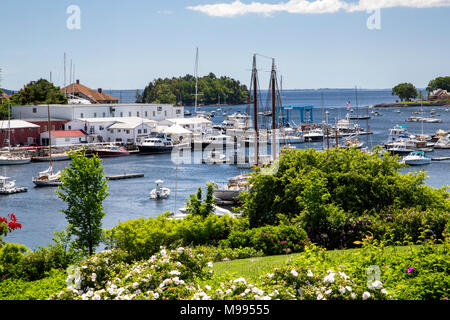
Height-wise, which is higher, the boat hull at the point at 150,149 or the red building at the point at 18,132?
the red building at the point at 18,132

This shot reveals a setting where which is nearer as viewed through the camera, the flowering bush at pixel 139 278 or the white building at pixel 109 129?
the flowering bush at pixel 139 278

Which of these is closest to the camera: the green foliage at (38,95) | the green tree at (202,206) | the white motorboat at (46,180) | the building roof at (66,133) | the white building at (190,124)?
the green tree at (202,206)

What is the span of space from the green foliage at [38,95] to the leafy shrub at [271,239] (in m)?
96.1

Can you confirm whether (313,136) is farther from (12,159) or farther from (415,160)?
(12,159)

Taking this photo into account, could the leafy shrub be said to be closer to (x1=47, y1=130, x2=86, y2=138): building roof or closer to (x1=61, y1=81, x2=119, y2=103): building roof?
(x1=47, y1=130, x2=86, y2=138): building roof

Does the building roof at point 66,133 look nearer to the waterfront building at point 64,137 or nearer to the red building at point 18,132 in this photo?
the waterfront building at point 64,137

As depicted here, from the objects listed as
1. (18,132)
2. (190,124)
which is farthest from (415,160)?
(18,132)

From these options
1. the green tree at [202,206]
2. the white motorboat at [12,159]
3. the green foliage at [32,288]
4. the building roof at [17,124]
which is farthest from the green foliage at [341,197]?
the building roof at [17,124]

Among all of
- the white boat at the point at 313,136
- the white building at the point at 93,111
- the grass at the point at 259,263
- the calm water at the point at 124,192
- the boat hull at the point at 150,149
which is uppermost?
the white building at the point at 93,111

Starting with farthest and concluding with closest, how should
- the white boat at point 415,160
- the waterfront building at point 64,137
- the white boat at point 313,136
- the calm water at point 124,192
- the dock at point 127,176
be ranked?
the white boat at point 313,136, the waterfront building at point 64,137, the white boat at point 415,160, the dock at point 127,176, the calm water at point 124,192

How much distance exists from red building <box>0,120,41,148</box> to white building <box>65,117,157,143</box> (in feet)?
20.6

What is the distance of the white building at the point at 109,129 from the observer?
3620 inches

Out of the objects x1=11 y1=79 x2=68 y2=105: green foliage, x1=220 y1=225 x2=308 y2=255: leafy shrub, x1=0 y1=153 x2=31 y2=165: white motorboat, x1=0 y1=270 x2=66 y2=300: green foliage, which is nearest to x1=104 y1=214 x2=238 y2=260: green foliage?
x1=220 y1=225 x2=308 y2=255: leafy shrub

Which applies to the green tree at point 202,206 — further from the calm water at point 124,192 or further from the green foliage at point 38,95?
the green foliage at point 38,95
